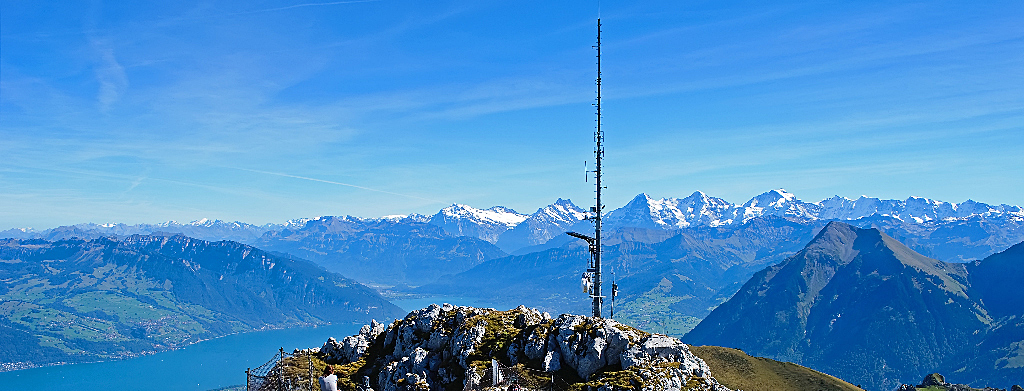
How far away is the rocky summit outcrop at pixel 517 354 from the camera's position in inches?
1684

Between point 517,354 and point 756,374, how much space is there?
49796mm

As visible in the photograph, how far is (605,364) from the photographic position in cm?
4431

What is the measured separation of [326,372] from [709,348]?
50.9 metres

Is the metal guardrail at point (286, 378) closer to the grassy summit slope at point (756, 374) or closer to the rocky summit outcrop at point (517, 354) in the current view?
the rocky summit outcrop at point (517, 354)

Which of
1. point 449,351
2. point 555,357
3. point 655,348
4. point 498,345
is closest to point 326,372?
point 449,351

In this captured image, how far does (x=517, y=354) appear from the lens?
47656 millimetres

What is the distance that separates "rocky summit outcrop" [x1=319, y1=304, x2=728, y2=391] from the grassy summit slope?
81.2ft

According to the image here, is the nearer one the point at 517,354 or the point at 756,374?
the point at 517,354

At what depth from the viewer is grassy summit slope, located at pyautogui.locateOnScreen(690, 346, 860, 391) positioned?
7594cm

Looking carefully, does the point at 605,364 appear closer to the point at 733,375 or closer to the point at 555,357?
the point at 555,357

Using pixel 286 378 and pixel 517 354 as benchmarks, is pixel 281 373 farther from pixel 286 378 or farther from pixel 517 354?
pixel 517 354

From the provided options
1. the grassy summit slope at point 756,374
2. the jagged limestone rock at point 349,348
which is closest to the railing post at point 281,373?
the jagged limestone rock at point 349,348

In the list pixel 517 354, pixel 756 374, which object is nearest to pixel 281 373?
pixel 517 354

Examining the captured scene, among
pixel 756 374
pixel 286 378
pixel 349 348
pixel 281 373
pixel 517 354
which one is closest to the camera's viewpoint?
pixel 517 354
